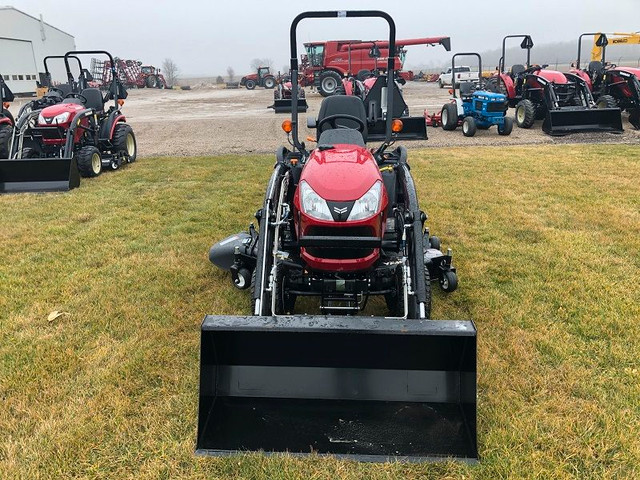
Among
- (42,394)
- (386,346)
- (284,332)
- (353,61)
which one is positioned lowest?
(42,394)

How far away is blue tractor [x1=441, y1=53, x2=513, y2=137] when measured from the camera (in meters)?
11.6

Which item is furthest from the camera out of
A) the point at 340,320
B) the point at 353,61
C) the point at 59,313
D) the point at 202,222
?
the point at 353,61

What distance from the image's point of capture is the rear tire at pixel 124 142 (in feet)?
29.3

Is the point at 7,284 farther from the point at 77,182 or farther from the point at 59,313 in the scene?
the point at 77,182

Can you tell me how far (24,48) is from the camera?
1542 inches

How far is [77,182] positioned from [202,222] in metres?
3.05

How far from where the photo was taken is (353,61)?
25047 mm

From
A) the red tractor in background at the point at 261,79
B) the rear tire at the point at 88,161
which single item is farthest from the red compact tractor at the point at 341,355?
the red tractor in background at the point at 261,79

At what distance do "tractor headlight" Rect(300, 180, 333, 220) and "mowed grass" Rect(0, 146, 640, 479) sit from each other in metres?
1.12

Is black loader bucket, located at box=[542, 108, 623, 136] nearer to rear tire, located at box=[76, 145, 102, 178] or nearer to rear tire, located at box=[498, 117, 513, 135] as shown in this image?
rear tire, located at box=[498, 117, 513, 135]

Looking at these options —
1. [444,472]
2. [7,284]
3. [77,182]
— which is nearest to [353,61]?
[77,182]

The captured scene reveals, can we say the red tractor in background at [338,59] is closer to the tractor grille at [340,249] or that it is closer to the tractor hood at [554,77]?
the tractor hood at [554,77]

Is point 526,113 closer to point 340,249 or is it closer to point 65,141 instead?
point 65,141

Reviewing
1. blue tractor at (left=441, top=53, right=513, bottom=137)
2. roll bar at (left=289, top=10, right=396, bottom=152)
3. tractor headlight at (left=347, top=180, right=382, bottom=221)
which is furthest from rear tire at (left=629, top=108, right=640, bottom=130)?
tractor headlight at (left=347, top=180, right=382, bottom=221)
